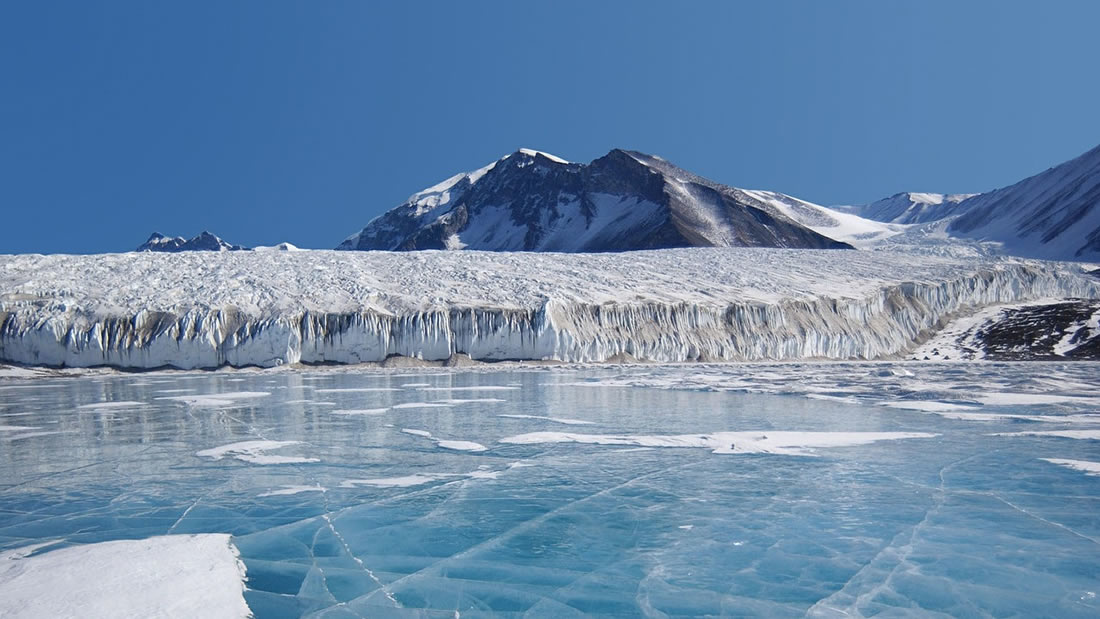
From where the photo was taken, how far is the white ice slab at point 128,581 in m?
5.09

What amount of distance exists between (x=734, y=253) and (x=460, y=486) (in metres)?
41.0

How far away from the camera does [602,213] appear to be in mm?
117500

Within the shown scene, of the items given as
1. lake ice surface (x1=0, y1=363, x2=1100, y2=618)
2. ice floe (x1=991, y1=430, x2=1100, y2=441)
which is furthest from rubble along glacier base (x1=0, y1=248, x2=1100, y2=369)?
ice floe (x1=991, y1=430, x2=1100, y2=441)

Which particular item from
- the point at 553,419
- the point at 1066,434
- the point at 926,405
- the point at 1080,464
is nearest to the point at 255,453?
the point at 553,419

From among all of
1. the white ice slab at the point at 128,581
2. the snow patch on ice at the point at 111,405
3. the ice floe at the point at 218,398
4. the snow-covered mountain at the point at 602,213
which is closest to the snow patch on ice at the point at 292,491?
the white ice slab at the point at 128,581

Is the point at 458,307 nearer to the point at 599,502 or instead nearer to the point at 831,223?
the point at 599,502

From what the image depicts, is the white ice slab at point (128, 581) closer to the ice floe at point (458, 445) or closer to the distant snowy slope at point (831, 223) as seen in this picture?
the ice floe at point (458, 445)

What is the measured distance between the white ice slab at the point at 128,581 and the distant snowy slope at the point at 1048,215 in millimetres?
81734

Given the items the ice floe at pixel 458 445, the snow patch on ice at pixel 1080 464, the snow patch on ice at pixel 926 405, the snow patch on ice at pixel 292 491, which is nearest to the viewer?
the snow patch on ice at pixel 292 491

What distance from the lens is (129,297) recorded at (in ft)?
99.5

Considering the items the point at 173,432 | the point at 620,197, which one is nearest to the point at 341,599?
the point at 173,432

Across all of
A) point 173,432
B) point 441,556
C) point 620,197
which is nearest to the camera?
point 441,556

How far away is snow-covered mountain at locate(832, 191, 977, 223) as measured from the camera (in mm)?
143625

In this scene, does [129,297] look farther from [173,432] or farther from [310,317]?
[173,432]
